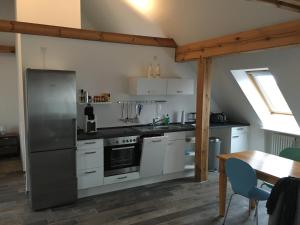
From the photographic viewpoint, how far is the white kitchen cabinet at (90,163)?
3.58 meters

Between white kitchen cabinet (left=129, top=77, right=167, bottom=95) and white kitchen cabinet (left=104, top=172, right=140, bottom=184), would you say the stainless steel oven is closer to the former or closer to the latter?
white kitchen cabinet (left=104, top=172, right=140, bottom=184)

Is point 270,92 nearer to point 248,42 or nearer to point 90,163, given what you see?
point 248,42

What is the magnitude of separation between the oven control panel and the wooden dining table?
1.39m

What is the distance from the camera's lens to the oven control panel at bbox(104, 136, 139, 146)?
3.76 meters

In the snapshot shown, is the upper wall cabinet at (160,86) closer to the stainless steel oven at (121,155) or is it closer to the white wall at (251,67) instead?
the white wall at (251,67)

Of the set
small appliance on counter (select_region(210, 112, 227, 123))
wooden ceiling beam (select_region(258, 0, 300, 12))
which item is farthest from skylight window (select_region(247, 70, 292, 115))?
wooden ceiling beam (select_region(258, 0, 300, 12))

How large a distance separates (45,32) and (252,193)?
331 cm

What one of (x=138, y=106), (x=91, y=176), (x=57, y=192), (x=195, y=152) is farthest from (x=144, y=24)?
(x=57, y=192)

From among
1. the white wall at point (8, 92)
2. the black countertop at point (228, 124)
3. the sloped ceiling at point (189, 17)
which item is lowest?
the black countertop at point (228, 124)

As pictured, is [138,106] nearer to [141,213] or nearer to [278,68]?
[141,213]

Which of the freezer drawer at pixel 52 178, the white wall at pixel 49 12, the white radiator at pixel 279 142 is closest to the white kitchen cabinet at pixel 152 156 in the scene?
the freezer drawer at pixel 52 178

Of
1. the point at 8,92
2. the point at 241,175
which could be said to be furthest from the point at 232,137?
the point at 8,92

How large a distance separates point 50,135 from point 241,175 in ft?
7.49

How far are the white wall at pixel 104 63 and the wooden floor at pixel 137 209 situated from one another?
129 centimetres
